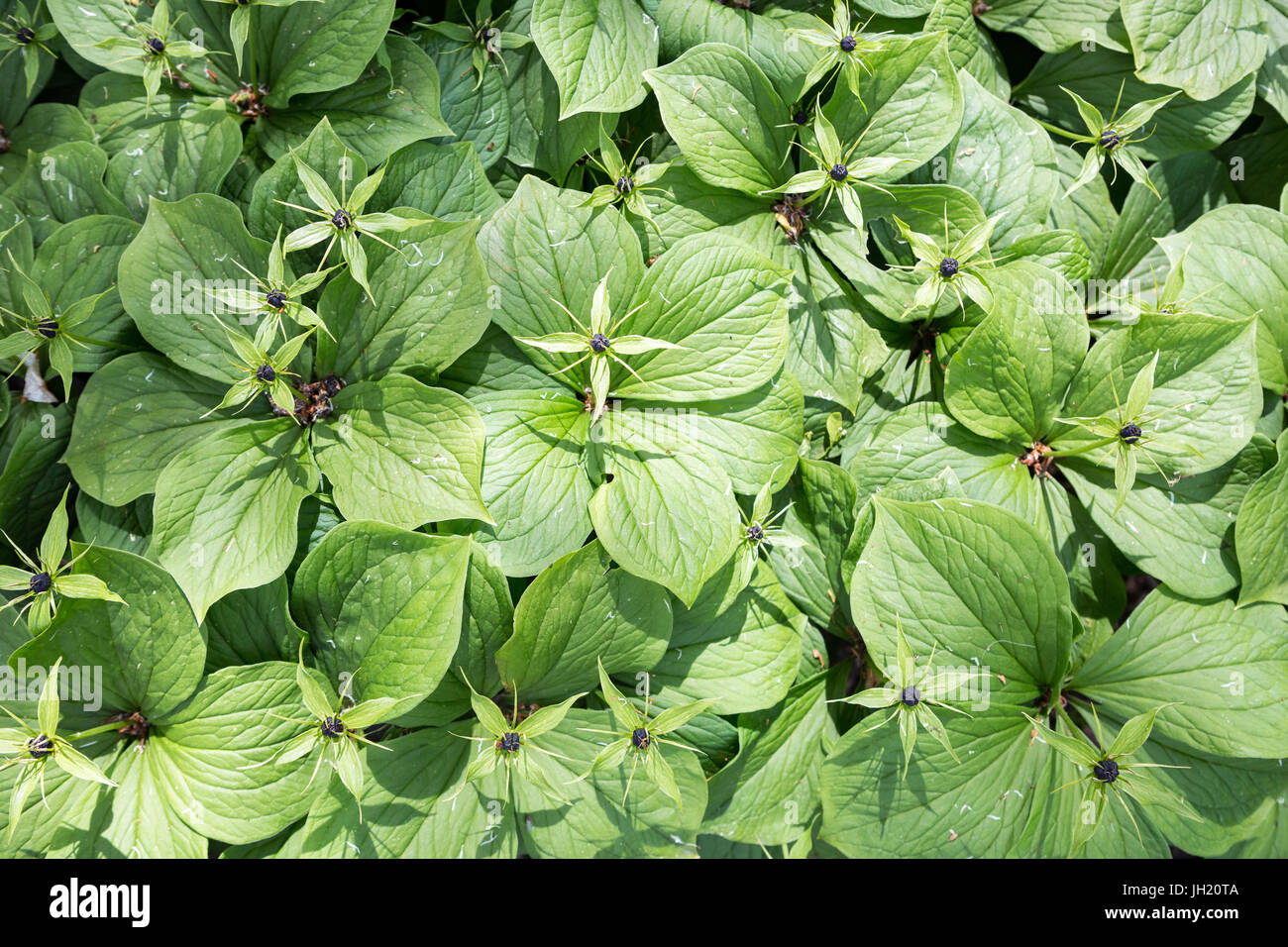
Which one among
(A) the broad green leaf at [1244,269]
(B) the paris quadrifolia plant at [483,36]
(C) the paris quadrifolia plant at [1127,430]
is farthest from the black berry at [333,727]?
(A) the broad green leaf at [1244,269]

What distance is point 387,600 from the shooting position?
1351mm

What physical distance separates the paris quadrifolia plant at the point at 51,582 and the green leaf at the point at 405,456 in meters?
0.40

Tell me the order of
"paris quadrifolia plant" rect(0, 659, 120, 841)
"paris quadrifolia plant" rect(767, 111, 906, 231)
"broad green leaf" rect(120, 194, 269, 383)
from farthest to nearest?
"paris quadrifolia plant" rect(767, 111, 906, 231) < "broad green leaf" rect(120, 194, 269, 383) < "paris quadrifolia plant" rect(0, 659, 120, 841)

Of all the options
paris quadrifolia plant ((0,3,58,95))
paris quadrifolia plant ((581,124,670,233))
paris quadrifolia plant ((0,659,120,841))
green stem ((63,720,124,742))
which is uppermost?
paris quadrifolia plant ((0,3,58,95))

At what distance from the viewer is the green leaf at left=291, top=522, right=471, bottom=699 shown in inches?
51.7

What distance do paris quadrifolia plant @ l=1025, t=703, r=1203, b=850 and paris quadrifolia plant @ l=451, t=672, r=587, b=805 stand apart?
896 millimetres

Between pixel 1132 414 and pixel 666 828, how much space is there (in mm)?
1142

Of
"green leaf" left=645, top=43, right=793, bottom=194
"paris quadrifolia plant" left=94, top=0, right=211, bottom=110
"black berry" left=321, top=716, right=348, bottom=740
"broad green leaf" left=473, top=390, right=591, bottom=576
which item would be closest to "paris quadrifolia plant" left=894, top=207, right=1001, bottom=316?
"green leaf" left=645, top=43, right=793, bottom=194

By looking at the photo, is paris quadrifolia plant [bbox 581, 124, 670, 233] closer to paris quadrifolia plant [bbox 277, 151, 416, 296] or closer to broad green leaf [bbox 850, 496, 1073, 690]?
paris quadrifolia plant [bbox 277, 151, 416, 296]

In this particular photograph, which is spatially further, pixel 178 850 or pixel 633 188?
pixel 633 188

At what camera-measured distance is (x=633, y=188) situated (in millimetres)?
1508

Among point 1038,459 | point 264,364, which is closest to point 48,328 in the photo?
point 264,364

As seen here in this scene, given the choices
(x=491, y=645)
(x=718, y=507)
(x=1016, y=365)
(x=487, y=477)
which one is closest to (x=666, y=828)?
(x=491, y=645)
